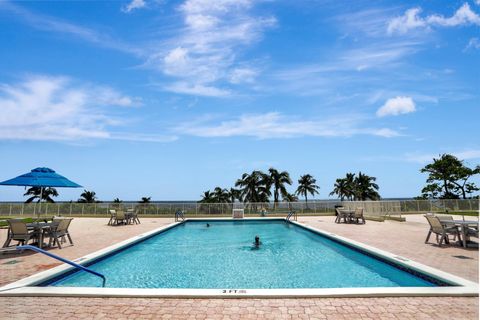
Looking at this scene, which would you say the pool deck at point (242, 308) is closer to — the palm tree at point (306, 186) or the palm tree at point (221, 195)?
the palm tree at point (221, 195)

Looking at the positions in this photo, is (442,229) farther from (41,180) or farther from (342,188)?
(342,188)

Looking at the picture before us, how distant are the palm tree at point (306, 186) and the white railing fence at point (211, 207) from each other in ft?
69.6

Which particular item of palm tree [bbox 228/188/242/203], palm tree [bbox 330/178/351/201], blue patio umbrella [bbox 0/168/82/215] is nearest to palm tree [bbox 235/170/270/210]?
palm tree [bbox 228/188/242/203]

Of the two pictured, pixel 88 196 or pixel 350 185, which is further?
pixel 350 185

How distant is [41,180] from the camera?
33.2 feet

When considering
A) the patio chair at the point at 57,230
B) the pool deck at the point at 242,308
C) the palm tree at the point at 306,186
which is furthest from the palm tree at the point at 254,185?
the pool deck at the point at 242,308

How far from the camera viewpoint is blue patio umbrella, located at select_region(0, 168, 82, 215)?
9.94m

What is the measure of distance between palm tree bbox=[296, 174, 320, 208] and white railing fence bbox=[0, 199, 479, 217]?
2121cm

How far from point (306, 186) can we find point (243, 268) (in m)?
40.9

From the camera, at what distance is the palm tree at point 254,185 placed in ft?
123

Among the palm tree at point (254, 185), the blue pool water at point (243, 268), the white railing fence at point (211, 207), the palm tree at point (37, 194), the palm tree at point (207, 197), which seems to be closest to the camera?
the blue pool water at point (243, 268)

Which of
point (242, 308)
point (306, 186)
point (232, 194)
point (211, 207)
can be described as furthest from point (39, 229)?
point (306, 186)

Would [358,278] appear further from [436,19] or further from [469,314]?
[436,19]

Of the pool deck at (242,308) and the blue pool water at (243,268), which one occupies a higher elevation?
the pool deck at (242,308)
